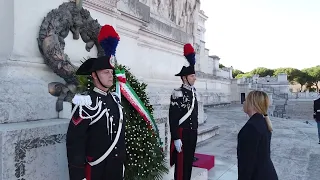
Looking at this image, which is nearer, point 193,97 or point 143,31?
point 193,97

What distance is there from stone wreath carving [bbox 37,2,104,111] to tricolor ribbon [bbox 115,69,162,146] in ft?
2.36

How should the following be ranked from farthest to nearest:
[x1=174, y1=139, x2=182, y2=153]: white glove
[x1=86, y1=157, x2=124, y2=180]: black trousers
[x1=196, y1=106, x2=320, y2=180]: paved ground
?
1. [x1=196, y1=106, x2=320, y2=180]: paved ground
2. [x1=174, y1=139, x2=182, y2=153]: white glove
3. [x1=86, y1=157, x2=124, y2=180]: black trousers

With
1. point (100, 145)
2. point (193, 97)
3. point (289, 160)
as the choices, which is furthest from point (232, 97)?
point (100, 145)

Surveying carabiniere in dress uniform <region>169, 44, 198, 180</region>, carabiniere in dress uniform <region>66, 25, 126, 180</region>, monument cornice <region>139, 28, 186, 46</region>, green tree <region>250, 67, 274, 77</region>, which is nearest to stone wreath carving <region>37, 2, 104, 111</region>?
carabiniere in dress uniform <region>66, 25, 126, 180</region>

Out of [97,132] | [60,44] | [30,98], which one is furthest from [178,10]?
[97,132]

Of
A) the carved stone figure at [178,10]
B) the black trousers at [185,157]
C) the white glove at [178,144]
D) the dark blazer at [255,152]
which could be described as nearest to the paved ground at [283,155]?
the black trousers at [185,157]

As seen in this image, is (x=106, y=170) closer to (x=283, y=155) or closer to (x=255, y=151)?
(x=255, y=151)

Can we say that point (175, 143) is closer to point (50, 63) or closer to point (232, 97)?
point (50, 63)

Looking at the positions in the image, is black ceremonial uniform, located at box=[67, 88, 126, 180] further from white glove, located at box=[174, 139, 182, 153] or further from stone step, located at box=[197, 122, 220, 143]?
stone step, located at box=[197, 122, 220, 143]

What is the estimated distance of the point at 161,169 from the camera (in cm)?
334

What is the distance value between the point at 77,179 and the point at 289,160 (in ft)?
17.8

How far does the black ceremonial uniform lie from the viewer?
2293 mm

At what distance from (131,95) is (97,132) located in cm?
68

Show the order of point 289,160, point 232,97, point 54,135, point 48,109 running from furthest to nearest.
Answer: point 232,97 < point 289,160 < point 48,109 < point 54,135
